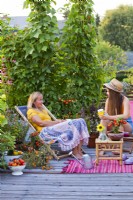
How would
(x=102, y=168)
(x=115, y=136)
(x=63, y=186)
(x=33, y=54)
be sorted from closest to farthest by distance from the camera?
(x=63, y=186), (x=102, y=168), (x=115, y=136), (x=33, y=54)

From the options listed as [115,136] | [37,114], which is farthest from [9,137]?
[115,136]

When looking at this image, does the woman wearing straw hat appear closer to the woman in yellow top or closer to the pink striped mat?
the woman in yellow top

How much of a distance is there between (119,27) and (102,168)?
39.7 metres

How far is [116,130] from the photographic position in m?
6.40

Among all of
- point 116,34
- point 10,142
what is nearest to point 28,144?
point 10,142

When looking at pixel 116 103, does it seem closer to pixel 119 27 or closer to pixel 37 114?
pixel 37 114

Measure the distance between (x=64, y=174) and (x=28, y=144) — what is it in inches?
47.7

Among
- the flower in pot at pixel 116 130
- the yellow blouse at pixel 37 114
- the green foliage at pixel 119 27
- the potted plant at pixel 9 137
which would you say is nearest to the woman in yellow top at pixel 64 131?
the yellow blouse at pixel 37 114

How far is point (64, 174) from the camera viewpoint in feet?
18.7

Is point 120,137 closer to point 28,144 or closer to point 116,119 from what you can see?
point 116,119

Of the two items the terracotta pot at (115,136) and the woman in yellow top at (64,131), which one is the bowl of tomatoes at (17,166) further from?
the terracotta pot at (115,136)

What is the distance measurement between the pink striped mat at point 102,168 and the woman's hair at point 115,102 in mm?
1045

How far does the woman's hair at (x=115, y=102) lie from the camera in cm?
706

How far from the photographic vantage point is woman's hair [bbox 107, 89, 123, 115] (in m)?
7.06
